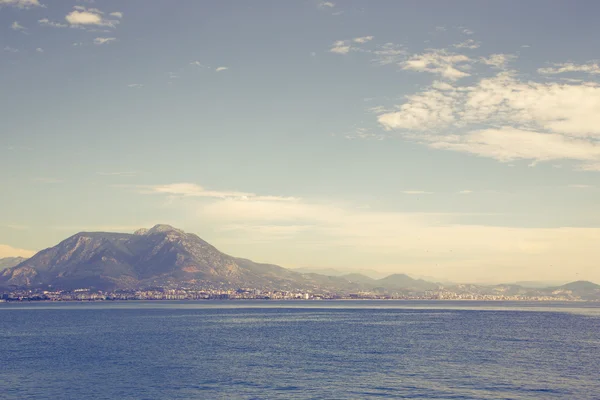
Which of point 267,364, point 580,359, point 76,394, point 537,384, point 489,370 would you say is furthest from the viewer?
point 580,359

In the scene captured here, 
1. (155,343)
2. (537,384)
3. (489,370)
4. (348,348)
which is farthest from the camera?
(155,343)

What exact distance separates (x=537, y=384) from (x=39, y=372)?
79.3m

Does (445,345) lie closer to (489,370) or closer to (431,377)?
(489,370)

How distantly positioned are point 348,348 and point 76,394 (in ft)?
215

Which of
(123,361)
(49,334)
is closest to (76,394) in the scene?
(123,361)

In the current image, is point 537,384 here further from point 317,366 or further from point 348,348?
point 348,348

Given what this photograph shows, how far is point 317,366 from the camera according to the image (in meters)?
96.4

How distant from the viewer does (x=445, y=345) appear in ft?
425

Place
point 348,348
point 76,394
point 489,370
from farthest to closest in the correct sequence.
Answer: point 348,348 < point 489,370 < point 76,394

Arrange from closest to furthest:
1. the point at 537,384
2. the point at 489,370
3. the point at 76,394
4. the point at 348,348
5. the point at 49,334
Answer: the point at 76,394, the point at 537,384, the point at 489,370, the point at 348,348, the point at 49,334

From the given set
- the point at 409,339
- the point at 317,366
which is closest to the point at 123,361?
the point at 317,366

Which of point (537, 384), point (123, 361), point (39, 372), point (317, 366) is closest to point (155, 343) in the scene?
point (123, 361)

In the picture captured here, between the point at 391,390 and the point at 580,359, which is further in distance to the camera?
the point at 580,359

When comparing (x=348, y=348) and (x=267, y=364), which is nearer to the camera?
(x=267, y=364)
